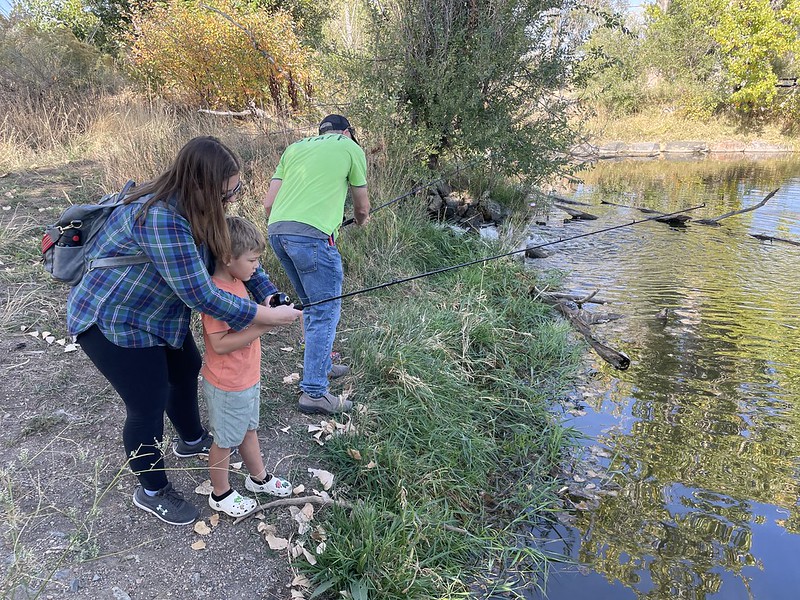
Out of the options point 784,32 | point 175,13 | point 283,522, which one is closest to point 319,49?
point 175,13

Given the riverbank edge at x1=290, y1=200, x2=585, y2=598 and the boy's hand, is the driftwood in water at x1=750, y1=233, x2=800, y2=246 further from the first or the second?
the boy's hand

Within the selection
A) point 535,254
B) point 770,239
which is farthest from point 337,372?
point 770,239

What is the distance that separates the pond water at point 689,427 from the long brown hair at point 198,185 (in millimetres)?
2456

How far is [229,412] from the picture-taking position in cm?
241

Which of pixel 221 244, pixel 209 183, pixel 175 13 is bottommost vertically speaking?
pixel 221 244

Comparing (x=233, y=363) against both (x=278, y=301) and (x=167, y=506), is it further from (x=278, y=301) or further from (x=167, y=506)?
(x=167, y=506)

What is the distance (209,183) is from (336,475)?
70.3 inches

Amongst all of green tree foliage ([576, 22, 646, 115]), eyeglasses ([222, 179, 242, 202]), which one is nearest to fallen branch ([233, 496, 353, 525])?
eyeglasses ([222, 179, 242, 202])

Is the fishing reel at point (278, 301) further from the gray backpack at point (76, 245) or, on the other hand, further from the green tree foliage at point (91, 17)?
the green tree foliage at point (91, 17)

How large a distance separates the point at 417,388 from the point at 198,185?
2.21m

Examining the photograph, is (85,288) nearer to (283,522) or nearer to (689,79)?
(283,522)

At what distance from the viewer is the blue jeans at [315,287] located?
326 cm

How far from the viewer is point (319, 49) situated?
7824 mm

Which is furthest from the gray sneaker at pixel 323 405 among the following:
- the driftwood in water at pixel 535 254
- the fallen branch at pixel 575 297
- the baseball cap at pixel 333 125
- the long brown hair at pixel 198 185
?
the driftwood in water at pixel 535 254
